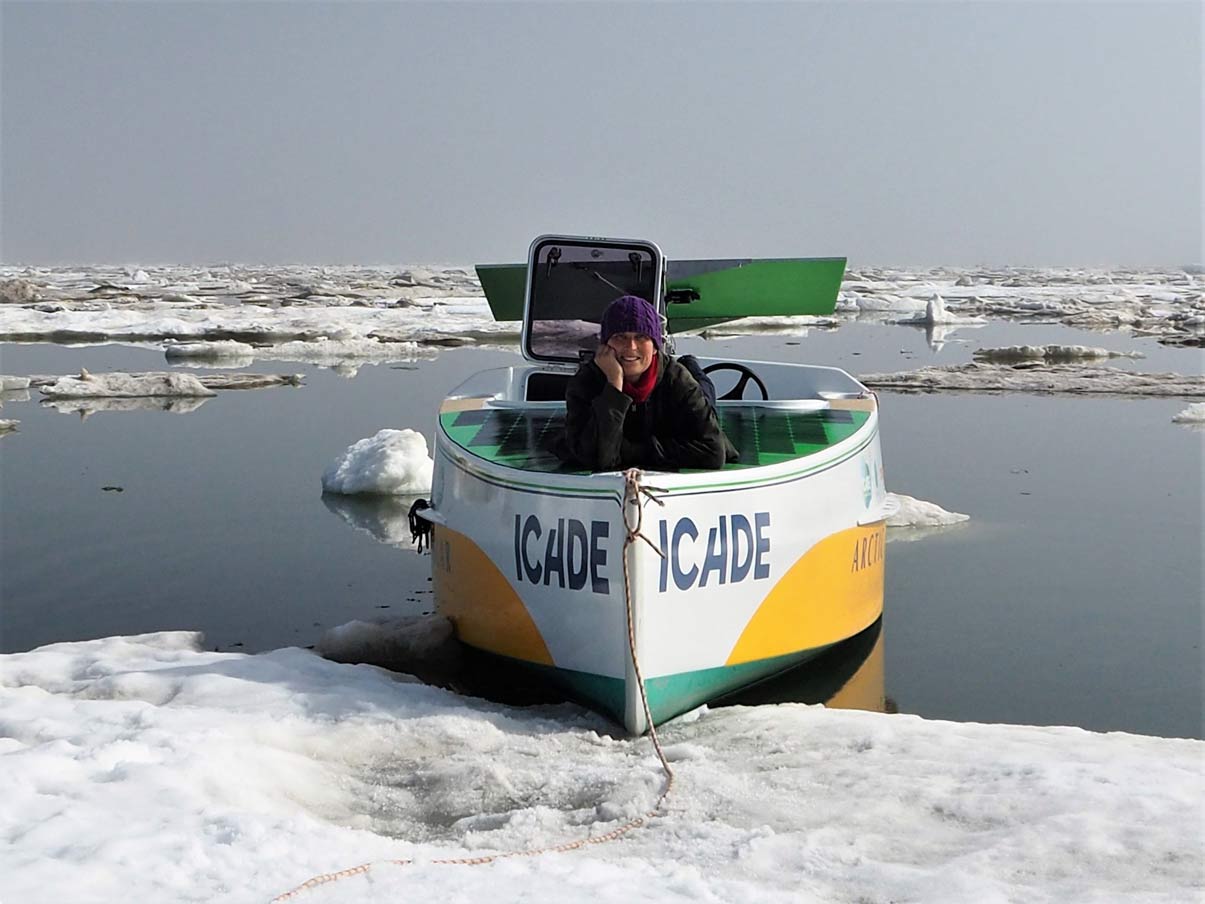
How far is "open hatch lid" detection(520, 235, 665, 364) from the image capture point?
8312 millimetres

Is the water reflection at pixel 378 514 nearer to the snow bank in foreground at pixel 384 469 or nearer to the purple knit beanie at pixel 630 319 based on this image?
the snow bank in foreground at pixel 384 469

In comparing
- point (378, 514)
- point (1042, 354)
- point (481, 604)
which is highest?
point (481, 604)

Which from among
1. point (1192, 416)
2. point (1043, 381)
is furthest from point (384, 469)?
point (1043, 381)

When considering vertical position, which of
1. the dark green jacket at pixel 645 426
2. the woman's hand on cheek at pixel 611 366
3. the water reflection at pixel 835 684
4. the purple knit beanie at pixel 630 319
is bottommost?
the water reflection at pixel 835 684

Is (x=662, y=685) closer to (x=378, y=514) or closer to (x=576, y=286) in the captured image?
(x=576, y=286)

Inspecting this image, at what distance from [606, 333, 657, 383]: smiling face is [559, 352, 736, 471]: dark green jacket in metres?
0.13

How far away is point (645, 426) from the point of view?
6.00 metres

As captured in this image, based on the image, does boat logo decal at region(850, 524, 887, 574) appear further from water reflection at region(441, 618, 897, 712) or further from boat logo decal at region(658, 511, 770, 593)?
boat logo decal at region(658, 511, 770, 593)

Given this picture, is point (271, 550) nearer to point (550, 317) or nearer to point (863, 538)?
point (550, 317)

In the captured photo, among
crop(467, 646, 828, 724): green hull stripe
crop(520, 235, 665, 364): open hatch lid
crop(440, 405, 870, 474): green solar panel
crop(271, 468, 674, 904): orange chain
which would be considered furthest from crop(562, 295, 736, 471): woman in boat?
crop(520, 235, 665, 364): open hatch lid

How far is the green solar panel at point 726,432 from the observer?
6215 mm

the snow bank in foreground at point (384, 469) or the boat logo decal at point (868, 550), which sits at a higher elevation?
the boat logo decal at point (868, 550)

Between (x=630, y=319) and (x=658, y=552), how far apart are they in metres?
1.12

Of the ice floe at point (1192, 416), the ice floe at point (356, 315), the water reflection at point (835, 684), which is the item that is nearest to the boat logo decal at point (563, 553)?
the water reflection at point (835, 684)
